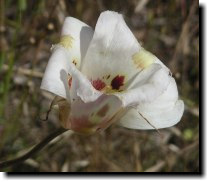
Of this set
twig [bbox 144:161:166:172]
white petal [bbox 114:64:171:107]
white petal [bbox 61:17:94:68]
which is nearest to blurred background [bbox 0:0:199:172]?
twig [bbox 144:161:166:172]

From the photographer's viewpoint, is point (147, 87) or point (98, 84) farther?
point (98, 84)

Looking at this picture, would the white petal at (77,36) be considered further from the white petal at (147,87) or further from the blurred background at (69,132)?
the blurred background at (69,132)

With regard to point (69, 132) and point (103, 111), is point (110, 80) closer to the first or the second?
point (103, 111)

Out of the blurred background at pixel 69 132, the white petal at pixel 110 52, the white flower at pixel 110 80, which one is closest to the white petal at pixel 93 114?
the white flower at pixel 110 80

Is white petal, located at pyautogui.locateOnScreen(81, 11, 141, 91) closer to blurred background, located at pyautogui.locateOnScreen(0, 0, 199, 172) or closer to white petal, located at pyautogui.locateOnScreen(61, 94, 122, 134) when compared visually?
white petal, located at pyautogui.locateOnScreen(61, 94, 122, 134)

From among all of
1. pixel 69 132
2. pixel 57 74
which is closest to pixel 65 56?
pixel 57 74

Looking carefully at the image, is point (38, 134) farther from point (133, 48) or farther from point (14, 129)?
point (133, 48)
